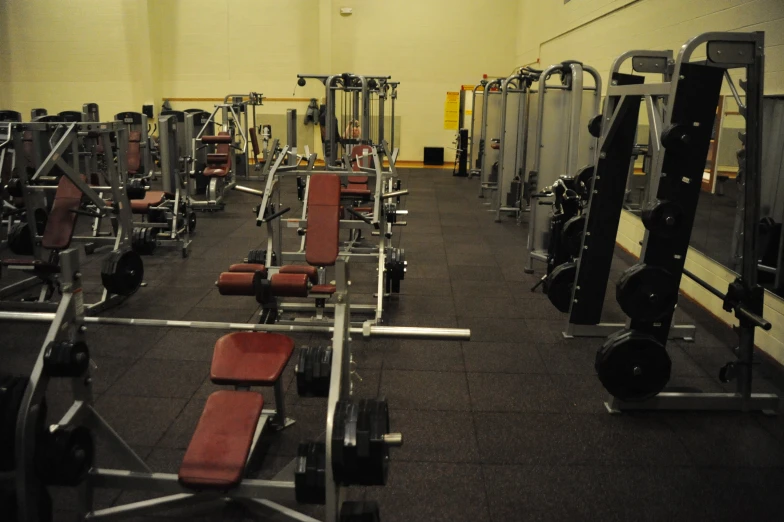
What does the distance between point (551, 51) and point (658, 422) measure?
776 cm

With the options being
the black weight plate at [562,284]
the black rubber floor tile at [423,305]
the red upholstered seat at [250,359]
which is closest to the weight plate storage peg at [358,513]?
the red upholstered seat at [250,359]

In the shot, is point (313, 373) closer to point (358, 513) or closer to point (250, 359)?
point (358, 513)

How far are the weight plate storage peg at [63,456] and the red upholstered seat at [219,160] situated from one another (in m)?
6.27

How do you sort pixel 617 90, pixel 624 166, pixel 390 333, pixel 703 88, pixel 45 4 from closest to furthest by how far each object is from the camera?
pixel 390 333 < pixel 703 88 < pixel 617 90 < pixel 624 166 < pixel 45 4

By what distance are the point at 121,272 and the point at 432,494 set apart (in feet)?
8.84

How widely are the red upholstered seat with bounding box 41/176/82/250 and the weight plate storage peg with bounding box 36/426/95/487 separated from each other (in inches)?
109

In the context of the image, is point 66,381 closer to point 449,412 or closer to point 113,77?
point 449,412

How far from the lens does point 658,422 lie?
9.63ft

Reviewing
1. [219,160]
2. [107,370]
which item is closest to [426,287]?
[107,370]

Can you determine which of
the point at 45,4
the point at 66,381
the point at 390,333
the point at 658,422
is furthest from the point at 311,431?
the point at 45,4

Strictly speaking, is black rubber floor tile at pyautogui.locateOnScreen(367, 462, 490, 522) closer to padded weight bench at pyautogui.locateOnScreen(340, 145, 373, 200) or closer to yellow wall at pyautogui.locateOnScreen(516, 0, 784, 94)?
padded weight bench at pyautogui.locateOnScreen(340, 145, 373, 200)

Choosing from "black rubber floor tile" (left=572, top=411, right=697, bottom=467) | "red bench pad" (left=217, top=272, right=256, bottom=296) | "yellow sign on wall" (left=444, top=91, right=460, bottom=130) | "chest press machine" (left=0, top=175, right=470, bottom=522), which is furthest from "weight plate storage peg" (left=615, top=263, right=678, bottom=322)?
"yellow sign on wall" (left=444, top=91, right=460, bottom=130)

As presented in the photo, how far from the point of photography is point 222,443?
2.05 m

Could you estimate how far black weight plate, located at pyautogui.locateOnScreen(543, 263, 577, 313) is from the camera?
396cm
